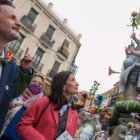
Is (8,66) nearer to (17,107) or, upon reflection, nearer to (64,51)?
(17,107)

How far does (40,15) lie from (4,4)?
20.9 metres

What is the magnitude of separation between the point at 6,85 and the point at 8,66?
149mm

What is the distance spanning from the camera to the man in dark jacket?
6.80ft

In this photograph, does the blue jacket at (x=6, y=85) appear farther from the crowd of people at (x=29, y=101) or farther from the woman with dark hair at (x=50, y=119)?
the woman with dark hair at (x=50, y=119)

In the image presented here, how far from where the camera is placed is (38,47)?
22.8m

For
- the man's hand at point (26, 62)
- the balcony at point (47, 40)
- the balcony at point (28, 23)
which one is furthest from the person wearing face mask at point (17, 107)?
the balcony at point (47, 40)

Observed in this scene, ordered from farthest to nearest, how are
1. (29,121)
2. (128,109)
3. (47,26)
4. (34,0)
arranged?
1. (47,26)
2. (34,0)
3. (128,109)
4. (29,121)

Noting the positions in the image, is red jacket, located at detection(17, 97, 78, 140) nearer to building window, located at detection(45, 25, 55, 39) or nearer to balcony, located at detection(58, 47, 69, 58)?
building window, located at detection(45, 25, 55, 39)

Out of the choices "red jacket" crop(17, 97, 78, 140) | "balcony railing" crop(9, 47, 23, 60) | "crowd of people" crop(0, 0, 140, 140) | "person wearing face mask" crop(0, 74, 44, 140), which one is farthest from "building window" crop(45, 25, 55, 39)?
Result: "red jacket" crop(17, 97, 78, 140)

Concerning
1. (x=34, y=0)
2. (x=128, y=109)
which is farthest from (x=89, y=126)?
(x=34, y=0)

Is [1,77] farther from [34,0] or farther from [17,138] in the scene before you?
[34,0]

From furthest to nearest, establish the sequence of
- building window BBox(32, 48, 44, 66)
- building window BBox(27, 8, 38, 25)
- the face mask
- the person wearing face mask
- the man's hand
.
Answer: building window BBox(32, 48, 44, 66), building window BBox(27, 8, 38, 25), the face mask, the person wearing face mask, the man's hand

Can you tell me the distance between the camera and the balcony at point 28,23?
70.4ft

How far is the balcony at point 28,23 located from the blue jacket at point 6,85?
19.6m
